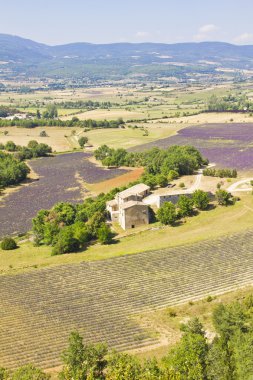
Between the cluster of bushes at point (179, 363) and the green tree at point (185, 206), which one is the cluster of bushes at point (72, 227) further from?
the cluster of bushes at point (179, 363)

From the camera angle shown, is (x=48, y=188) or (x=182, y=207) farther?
(x=48, y=188)

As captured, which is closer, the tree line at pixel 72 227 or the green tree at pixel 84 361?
the green tree at pixel 84 361

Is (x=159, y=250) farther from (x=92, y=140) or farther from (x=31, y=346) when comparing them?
(x=92, y=140)

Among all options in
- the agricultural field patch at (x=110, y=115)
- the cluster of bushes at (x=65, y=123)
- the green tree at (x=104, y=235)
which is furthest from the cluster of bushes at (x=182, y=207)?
the agricultural field patch at (x=110, y=115)

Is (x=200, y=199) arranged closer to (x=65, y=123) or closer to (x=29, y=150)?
(x=29, y=150)

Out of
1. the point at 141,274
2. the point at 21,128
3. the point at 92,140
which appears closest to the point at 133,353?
the point at 141,274

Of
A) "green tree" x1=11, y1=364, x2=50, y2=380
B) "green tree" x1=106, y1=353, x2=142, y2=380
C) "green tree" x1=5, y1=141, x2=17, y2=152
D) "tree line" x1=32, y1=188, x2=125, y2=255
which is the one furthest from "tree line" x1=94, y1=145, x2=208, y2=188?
"green tree" x1=11, y1=364, x2=50, y2=380

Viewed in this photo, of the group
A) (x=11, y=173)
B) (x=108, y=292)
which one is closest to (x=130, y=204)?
(x=108, y=292)
